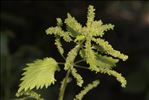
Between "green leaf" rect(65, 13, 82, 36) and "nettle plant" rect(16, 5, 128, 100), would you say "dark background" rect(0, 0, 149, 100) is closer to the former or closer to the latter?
"nettle plant" rect(16, 5, 128, 100)

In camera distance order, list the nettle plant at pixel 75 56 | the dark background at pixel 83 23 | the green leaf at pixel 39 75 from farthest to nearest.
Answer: the dark background at pixel 83 23
the green leaf at pixel 39 75
the nettle plant at pixel 75 56

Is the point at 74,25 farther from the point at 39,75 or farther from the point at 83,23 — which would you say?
the point at 83,23

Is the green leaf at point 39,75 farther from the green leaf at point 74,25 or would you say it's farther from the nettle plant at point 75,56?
the green leaf at point 74,25

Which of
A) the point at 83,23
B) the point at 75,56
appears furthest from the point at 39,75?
the point at 83,23

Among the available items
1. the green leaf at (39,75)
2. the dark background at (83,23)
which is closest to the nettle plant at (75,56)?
the green leaf at (39,75)

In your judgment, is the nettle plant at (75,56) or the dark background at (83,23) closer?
the nettle plant at (75,56)
